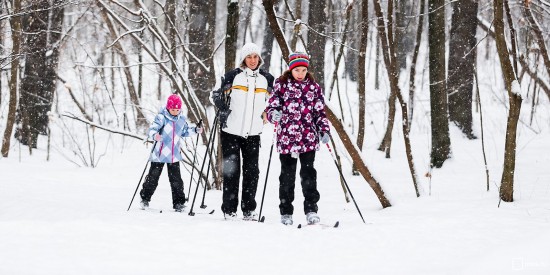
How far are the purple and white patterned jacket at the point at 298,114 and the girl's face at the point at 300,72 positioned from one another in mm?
58

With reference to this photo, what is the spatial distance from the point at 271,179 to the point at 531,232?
5.34 m

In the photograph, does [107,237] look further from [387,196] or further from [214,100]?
[387,196]

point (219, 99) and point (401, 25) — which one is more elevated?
point (401, 25)

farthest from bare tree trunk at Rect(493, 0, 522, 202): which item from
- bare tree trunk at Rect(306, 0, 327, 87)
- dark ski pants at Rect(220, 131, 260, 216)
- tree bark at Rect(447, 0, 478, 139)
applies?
bare tree trunk at Rect(306, 0, 327, 87)

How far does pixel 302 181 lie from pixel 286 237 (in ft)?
2.94

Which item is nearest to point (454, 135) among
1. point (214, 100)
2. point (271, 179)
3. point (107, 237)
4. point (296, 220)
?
point (271, 179)

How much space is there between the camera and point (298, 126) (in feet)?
15.6

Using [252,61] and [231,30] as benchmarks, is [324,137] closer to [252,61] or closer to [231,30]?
[252,61]

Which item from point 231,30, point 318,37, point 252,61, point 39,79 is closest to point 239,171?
point 252,61

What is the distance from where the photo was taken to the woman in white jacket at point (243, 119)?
16.5ft

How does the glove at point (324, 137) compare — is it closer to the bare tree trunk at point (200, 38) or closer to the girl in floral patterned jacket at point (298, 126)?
the girl in floral patterned jacket at point (298, 126)

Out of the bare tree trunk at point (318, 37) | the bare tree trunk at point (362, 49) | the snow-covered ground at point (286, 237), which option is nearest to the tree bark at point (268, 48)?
the bare tree trunk at point (318, 37)

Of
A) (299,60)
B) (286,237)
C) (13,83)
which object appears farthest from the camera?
(13,83)

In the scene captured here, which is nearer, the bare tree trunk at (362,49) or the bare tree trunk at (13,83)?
the bare tree trunk at (362,49)
